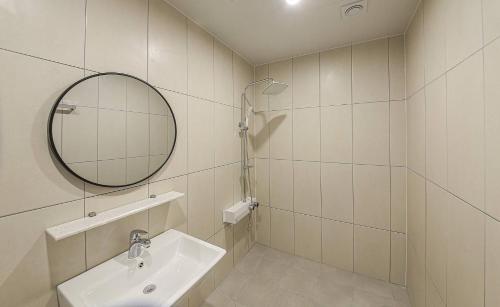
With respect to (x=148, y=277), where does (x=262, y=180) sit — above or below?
above

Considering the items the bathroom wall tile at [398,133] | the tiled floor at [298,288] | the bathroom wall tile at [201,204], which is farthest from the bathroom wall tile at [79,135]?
the bathroom wall tile at [398,133]

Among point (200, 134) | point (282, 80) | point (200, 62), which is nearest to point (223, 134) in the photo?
point (200, 134)

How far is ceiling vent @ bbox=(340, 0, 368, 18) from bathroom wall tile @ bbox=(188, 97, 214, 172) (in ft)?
3.92

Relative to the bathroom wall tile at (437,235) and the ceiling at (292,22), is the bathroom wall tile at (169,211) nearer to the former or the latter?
the ceiling at (292,22)

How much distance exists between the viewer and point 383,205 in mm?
1740

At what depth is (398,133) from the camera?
1.66 metres

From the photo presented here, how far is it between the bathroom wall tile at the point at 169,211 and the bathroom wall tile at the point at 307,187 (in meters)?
1.19

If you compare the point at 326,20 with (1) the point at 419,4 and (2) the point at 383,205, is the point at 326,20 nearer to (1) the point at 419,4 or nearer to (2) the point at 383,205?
(1) the point at 419,4

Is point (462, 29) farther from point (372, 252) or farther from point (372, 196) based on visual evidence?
point (372, 252)

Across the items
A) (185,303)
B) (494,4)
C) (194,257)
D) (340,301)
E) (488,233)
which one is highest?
(494,4)

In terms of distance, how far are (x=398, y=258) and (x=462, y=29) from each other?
177 centimetres

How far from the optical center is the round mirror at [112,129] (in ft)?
2.73

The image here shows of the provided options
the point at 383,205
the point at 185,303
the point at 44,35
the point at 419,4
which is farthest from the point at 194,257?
the point at 419,4

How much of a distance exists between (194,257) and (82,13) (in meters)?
1.38
